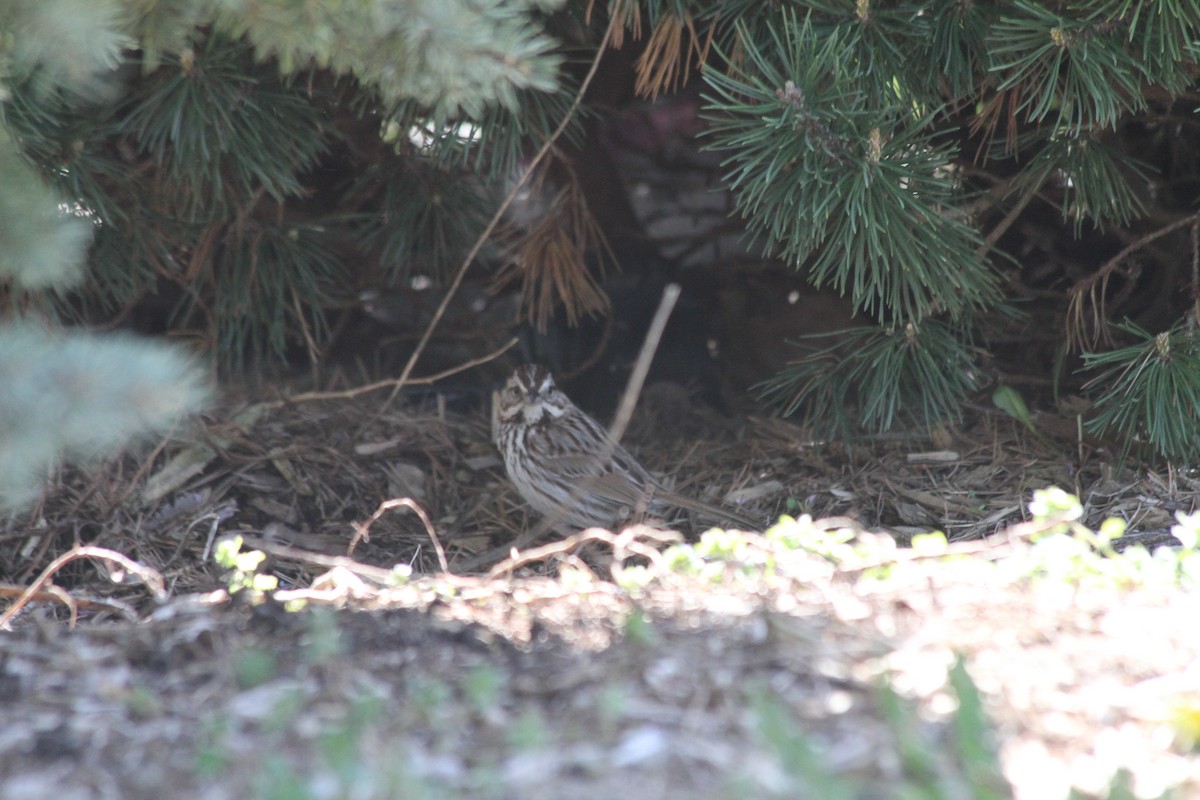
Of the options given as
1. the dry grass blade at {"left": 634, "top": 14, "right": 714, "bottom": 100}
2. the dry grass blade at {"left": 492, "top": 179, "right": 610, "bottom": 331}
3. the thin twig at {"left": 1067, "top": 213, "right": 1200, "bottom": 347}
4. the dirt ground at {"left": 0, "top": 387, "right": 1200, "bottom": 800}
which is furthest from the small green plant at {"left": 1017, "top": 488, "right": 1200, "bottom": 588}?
the dry grass blade at {"left": 492, "top": 179, "right": 610, "bottom": 331}

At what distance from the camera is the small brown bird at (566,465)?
14.0ft

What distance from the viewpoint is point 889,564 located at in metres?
2.51

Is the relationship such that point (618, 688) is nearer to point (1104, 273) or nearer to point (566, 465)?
point (566, 465)

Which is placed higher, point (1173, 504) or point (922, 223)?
point (922, 223)

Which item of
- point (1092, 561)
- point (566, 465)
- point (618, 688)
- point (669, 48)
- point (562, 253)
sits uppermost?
point (669, 48)

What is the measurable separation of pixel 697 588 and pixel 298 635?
85cm

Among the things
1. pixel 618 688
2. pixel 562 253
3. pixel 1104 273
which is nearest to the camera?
pixel 618 688

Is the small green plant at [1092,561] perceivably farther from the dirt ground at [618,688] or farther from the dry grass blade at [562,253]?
the dry grass blade at [562,253]

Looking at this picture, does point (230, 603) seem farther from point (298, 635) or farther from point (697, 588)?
point (697, 588)

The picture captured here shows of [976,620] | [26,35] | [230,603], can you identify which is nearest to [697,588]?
[976,620]

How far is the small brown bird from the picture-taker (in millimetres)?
4258

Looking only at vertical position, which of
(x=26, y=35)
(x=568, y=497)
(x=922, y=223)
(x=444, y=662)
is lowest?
(x=568, y=497)

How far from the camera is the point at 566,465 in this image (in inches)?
175

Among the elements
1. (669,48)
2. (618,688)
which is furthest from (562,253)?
(618,688)
